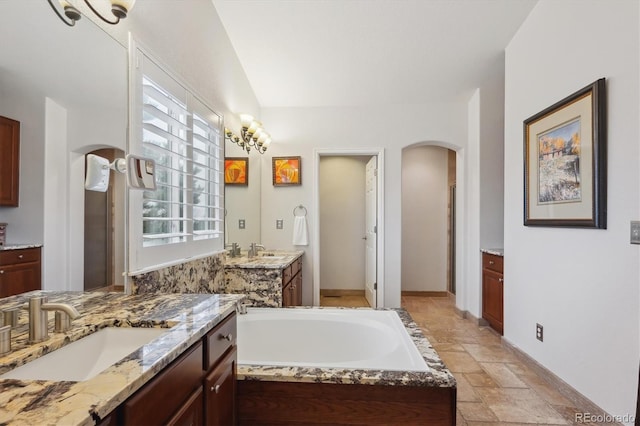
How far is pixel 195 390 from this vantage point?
0.95 meters

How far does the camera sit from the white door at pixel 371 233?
12.5 feet

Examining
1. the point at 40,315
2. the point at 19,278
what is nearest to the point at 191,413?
the point at 40,315

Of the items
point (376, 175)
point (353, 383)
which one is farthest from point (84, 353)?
point (376, 175)

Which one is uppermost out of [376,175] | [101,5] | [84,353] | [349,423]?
[101,5]

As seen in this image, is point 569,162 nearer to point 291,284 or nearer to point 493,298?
point 493,298

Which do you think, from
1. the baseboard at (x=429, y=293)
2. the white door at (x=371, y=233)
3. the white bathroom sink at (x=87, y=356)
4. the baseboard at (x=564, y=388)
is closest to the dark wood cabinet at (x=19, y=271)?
the white bathroom sink at (x=87, y=356)

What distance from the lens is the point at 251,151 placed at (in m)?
3.41

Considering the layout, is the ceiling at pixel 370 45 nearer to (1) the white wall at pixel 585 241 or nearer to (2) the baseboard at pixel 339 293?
(1) the white wall at pixel 585 241

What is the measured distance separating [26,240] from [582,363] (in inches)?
108

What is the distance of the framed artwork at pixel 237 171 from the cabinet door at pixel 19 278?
1929 millimetres

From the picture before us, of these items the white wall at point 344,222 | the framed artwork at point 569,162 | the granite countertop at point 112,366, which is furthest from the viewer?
the white wall at point 344,222

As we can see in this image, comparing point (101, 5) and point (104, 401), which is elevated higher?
point (101, 5)

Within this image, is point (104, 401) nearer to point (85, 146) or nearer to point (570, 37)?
point (85, 146)

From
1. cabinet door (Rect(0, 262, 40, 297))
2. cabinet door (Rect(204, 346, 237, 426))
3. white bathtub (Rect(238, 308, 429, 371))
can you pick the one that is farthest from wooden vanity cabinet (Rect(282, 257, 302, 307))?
cabinet door (Rect(0, 262, 40, 297))
